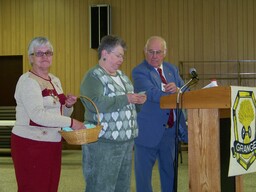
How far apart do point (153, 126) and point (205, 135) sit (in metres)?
1.05

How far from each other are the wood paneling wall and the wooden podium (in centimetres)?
736

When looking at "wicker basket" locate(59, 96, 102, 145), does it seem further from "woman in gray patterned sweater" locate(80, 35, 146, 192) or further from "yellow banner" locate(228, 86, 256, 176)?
"yellow banner" locate(228, 86, 256, 176)

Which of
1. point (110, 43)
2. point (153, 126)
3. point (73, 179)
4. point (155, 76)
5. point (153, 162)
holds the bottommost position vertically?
point (73, 179)

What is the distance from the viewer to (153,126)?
10.9 feet

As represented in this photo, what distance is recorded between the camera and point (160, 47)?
3.43 meters

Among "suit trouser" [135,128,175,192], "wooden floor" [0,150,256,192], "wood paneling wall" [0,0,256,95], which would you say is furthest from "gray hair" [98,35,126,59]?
"wood paneling wall" [0,0,256,95]

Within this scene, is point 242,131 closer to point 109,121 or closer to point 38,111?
point 109,121

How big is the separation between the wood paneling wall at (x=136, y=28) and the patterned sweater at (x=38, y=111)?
288 inches

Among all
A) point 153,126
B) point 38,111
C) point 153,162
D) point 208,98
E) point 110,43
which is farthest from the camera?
point 153,162

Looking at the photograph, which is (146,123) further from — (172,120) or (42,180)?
(42,180)

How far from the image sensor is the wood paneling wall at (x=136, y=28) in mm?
9414

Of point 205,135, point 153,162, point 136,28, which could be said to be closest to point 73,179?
point 153,162

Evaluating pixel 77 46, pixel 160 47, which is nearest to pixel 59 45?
pixel 77 46

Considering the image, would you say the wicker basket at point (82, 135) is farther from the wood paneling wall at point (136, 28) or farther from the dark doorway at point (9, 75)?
the dark doorway at point (9, 75)
